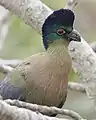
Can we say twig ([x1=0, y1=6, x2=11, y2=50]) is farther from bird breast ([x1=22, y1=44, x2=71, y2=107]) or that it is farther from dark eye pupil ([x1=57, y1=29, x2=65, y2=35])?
bird breast ([x1=22, y1=44, x2=71, y2=107])

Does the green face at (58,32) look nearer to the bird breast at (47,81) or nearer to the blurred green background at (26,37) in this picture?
the bird breast at (47,81)

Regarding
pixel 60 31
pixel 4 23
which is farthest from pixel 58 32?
pixel 4 23

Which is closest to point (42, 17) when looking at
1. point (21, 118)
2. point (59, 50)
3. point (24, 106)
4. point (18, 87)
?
point (59, 50)

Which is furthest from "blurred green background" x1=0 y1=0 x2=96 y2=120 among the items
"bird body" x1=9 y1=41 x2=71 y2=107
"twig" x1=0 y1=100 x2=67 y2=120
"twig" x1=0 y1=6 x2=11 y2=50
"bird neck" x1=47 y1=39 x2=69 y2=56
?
"twig" x1=0 y1=100 x2=67 y2=120

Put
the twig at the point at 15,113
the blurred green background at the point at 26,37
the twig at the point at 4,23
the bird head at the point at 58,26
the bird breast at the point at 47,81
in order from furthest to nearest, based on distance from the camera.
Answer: the blurred green background at the point at 26,37, the twig at the point at 4,23, the bird head at the point at 58,26, the bird breast at the point at 47,81, the twig at the point at 15,113

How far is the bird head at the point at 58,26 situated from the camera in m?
2.88

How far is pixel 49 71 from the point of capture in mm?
2803

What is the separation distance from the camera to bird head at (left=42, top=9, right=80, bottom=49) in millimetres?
2879

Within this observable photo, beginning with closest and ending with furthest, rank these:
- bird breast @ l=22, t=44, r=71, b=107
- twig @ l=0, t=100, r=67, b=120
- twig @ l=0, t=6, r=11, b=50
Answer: twig @ l=0, t=100, r=67, b=120 < bird breast @ l=22, t=44, r=71, b=107 < twig @ l=0, t=6, r=11, b=50

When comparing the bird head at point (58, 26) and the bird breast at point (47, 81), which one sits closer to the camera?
the bird breast at point (47, 81)

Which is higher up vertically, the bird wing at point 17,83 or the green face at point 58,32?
the green face at point 58,32

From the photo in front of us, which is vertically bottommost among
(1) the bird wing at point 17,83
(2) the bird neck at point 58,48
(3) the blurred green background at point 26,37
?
(3) the blurred green background at point 26,37

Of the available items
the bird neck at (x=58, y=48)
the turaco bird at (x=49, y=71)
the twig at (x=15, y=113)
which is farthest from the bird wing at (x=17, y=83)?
the twig at (x=15, y=113)

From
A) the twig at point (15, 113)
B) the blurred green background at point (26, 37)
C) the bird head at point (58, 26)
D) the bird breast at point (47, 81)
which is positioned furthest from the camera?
the blurred green background at point (26, 37)
